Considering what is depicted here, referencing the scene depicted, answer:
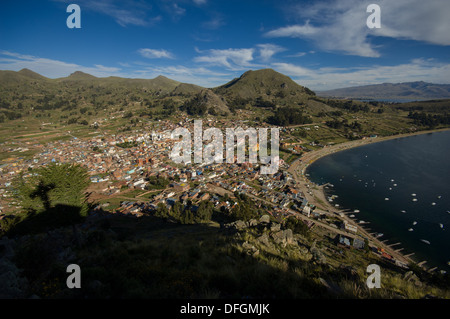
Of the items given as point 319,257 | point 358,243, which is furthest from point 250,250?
point 358,243

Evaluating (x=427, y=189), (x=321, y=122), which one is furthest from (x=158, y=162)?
(x=321, y=122)

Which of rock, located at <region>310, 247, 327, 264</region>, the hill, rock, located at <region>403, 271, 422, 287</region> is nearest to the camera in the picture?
rock, located at <region>310, 247, 327, 264</region>

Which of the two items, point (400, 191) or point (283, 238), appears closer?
point (283, 238)

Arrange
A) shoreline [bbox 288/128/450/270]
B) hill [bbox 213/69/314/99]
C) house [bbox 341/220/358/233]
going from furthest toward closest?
hill [bbox 213/69/314/99] < house [bbox 341/220/358/233] < shoreline [bbox 288/128/450/270]

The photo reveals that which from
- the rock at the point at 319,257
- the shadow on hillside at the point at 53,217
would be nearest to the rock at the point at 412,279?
the rock at the point at 319,257

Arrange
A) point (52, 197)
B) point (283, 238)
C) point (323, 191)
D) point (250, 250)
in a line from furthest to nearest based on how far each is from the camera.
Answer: point (323, 191) → point (283, 238) → point (52, 197) → point (250, 250)

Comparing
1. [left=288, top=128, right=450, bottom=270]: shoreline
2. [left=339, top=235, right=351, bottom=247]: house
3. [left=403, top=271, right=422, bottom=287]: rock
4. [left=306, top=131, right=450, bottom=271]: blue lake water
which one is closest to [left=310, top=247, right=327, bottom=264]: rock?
[left=403, top=271, right=422, bottom=287]: rock

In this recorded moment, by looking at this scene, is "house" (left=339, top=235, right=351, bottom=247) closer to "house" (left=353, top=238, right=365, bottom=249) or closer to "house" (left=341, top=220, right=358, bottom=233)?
"house" (left=353, top=238, right=365, bottom=249)

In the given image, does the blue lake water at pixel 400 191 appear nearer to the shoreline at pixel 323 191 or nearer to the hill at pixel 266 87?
the shoreline at pixel 323 191

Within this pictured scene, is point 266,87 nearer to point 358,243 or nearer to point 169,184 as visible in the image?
point 169,184
